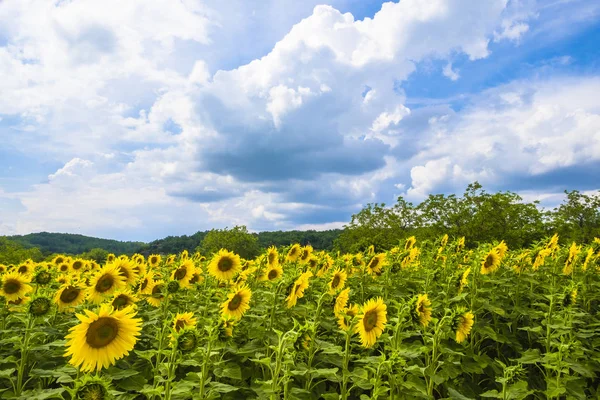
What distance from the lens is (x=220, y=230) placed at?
85.3m

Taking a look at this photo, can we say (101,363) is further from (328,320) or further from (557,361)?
(557,361)

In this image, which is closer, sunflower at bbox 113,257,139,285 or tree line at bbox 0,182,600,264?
sunflower at bbox 113,257,139,285

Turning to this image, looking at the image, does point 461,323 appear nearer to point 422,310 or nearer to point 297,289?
point 422,310

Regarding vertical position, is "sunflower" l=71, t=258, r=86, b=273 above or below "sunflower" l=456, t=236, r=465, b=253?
below

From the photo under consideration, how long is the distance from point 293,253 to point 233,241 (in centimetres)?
7367

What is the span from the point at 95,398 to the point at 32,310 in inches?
94.5

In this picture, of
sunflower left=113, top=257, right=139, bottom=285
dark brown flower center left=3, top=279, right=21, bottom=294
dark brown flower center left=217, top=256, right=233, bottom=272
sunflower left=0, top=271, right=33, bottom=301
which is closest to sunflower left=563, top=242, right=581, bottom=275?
dark brown flower center left=217, top=256, right=233, bottom=272

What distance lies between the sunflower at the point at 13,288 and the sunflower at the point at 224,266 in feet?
9.79

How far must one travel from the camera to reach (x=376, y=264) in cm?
788

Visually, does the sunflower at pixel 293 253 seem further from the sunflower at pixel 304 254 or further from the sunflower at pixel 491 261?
the sunflower at pixel 491 261

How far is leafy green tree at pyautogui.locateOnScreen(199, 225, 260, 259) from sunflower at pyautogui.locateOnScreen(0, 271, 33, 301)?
73.7 metres

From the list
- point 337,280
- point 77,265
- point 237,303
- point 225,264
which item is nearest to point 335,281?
point 337,280

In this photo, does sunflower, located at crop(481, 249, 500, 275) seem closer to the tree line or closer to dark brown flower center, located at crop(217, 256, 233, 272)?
dark brown flower center, located at crop(217, 256, 233, 272)

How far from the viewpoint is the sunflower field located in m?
3.87
